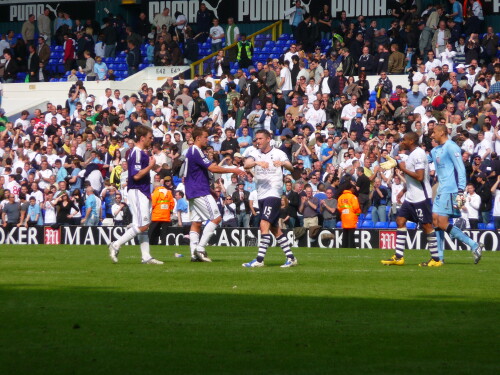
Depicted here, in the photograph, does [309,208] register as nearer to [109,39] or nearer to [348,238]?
[348,238]

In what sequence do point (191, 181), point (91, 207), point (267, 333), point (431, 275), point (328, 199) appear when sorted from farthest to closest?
1. point (91, 207)
2. point (328, 199)
3. point (191, 181)
4. point (431, 275)
5. point (267, 333)

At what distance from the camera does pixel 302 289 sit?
13070 millimetres

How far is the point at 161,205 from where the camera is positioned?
26.8m

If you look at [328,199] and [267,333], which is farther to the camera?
[328,199]

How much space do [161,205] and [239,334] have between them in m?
17.7

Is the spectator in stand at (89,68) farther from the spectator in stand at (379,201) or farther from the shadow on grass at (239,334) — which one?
the shadow on grass at (239,334)

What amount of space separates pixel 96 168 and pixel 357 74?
29.9 ft

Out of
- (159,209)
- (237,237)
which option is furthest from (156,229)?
(237,237)

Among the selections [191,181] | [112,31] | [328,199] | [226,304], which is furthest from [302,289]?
[112,31]

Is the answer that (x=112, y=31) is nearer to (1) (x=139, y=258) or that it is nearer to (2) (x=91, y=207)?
(2) (x=91, y=207)

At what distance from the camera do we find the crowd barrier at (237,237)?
26188mm

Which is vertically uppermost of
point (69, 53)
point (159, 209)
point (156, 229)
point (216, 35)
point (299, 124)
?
point (216, 35)

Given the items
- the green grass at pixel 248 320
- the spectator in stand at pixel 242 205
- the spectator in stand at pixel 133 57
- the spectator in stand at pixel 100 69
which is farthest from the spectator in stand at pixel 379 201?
the spectator in stand at pixel 100 69

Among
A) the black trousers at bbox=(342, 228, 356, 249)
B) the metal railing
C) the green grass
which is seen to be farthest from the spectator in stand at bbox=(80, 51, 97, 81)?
the green grass
